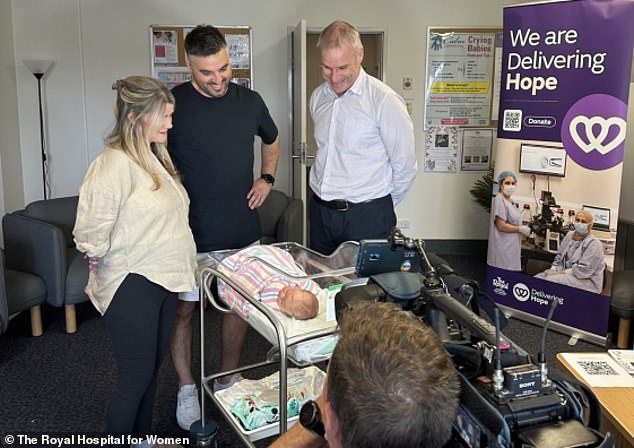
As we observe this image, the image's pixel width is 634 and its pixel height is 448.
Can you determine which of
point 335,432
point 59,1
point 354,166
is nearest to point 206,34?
point 354,166

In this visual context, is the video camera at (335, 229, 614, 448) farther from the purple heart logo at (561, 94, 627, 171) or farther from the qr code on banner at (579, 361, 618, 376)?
the purple heart logo at (561, 94, 627, 171)

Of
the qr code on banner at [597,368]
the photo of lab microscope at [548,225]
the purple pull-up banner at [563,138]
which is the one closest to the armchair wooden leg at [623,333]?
the purple pull-up banner at [563,138]

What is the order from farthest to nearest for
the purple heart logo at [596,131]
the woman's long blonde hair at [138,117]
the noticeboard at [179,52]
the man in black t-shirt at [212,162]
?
the noticeboard at [179,52] < the purple heart logo at [596,131] < the man in black t-shirt at [212,162] < the woman's long blonde hair at [138,117]

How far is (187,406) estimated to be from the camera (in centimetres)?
264

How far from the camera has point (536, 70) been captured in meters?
3.73

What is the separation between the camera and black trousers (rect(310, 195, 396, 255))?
8.77 feet

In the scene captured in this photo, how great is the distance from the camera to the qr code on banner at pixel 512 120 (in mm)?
3850

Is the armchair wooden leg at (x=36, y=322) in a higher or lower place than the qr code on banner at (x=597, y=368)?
lower

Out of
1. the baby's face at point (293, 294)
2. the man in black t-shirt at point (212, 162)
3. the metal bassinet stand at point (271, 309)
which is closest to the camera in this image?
the metal bassinet stand at point (271, 309)

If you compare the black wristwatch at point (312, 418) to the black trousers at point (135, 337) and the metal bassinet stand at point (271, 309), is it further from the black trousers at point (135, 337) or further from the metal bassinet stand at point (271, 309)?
the black trousers at point (135, 337)

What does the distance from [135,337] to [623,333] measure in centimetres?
283

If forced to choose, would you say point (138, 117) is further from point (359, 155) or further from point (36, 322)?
point (36, 322)

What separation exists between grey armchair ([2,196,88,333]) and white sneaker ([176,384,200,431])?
1342 mm

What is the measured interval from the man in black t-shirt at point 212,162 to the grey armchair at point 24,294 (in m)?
1.26
